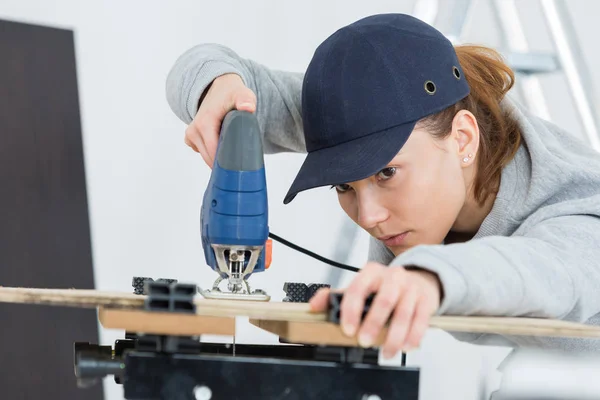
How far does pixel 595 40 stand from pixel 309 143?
203 centimetres

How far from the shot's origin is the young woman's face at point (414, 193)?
1300 millimetres

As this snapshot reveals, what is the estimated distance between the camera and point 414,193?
4.33 ft

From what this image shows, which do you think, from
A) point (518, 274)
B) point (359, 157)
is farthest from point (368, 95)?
point (518, 274)

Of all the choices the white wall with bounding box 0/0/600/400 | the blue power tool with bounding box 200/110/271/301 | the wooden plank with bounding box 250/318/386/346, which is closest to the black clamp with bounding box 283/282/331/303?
the blue power tool with bounding box 200/110/271/301

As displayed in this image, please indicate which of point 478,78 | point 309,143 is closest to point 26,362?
point 309,143

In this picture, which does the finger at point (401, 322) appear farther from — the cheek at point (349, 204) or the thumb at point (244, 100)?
the cheek at point (349, 204)

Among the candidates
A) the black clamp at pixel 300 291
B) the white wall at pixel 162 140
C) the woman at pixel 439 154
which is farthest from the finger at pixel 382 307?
the white wall at pixel 162 140

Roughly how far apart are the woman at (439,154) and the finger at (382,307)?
5.0 inches

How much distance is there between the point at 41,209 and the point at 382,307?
159 cm

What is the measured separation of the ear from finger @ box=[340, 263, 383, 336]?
0.68 m

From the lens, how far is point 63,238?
2145 millimetres

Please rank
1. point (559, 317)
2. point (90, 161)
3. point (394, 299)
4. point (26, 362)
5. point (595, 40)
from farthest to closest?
1. point (595, 40)
2. point (90, 161)
3. point (26, 362)
4. point (559, 317)
5. point (394, 299)

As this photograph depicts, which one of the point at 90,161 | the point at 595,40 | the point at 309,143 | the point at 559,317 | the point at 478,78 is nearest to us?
the point at 559,317

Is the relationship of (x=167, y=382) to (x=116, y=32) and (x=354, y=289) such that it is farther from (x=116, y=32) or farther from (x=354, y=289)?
(x=116, y=32)
